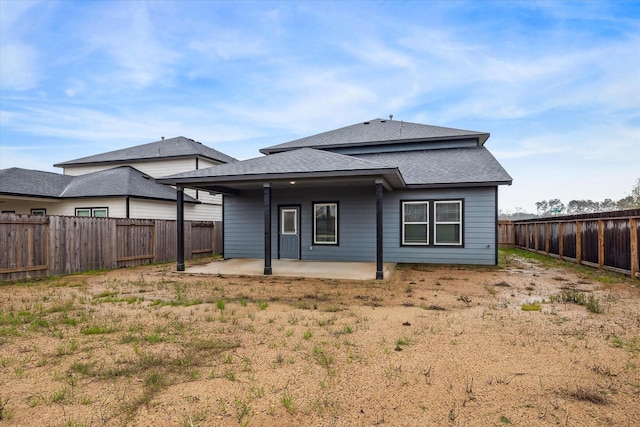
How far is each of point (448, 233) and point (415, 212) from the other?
4.49ft

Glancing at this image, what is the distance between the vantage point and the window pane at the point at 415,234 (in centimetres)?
1226

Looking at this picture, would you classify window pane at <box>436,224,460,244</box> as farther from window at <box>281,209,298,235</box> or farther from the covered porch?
window at <box>281,209,298,235</box>

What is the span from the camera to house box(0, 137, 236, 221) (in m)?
16.1

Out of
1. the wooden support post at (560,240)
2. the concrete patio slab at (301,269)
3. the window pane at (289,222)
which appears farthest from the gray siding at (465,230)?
the wooden support post at (560,240)

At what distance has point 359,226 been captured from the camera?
12555mm

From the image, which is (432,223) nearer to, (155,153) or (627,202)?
(155,153)

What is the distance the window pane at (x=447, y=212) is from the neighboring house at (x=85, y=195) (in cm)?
1344

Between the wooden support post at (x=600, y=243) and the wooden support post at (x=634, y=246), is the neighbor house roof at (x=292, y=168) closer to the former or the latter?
the wooden support post at (x=634, y=246)

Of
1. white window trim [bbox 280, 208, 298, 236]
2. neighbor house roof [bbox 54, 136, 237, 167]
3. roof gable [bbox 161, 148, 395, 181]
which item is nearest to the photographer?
roof gable [bbox 161, 148, 395, 181]

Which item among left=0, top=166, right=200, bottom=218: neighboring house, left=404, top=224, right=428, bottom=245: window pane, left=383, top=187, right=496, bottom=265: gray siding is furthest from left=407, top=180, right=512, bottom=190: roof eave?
left=0, top=166, right=200, bottom=218: neighboring house

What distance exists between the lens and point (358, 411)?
2.68m

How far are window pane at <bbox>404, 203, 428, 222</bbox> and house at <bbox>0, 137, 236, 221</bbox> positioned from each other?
12.4m

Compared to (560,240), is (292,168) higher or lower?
higher

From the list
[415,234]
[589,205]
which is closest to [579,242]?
[415,234]
